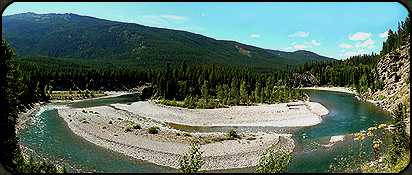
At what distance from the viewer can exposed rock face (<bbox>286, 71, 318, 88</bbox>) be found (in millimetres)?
78688

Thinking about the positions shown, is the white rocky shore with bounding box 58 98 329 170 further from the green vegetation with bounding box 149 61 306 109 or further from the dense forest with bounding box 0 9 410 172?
the green vegetation with bounding box 149 61 306 109

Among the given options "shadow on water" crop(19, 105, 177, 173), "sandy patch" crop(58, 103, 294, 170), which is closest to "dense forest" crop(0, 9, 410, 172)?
"shadow on water" crop(19, 105, 177, 173)

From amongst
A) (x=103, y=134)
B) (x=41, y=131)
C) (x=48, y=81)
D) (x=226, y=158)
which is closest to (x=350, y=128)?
(x=226, y=158)

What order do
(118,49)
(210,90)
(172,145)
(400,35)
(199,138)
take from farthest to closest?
(118,49)
(210,90)
(199,138)
(172,145)
(400,35)

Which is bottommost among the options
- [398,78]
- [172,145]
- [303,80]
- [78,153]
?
[78,153]

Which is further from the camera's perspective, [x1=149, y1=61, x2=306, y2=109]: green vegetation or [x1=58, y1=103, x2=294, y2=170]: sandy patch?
[x1=149, y1=61, x2=306, y2=109]: green vegetation

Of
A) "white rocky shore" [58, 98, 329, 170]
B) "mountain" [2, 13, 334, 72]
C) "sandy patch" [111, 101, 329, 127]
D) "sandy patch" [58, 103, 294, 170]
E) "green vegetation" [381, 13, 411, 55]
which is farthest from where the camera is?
"mountain" [2, 13, 334, 72]

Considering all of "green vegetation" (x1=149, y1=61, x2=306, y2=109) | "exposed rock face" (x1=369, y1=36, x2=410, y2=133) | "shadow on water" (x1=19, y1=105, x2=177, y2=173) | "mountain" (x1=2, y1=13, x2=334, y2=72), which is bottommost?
"shadow on water" (x1=19, y1=105, x2=177, y2=173)

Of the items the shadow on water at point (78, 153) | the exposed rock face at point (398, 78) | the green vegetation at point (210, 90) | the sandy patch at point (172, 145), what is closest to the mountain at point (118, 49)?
the green vegetation at point (210, 90)

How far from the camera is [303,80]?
80062 mm

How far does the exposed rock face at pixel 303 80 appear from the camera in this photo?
3098 inches

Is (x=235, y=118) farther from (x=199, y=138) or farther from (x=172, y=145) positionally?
(x=172, y=145)

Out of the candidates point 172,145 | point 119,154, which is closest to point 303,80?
point 172,145

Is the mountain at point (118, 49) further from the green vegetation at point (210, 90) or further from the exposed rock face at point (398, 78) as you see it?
the exposed rock face at point (398, 78)
